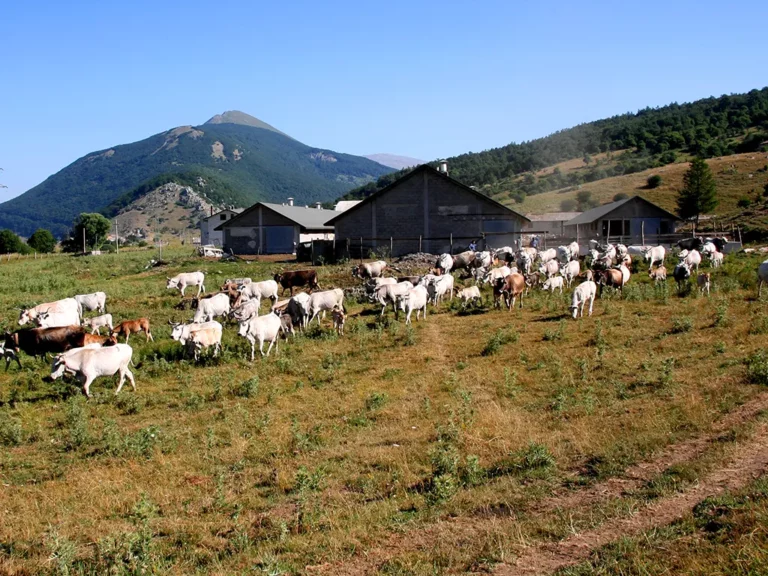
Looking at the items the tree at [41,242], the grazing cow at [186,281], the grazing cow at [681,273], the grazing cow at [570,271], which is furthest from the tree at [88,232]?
the grazing cow at [681,273]

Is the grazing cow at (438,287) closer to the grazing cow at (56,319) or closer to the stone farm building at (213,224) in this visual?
the grazing cow at (56,319)

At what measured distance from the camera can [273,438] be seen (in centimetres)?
1161

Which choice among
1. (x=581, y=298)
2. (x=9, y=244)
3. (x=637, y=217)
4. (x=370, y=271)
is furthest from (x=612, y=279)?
(x=9, y=244)

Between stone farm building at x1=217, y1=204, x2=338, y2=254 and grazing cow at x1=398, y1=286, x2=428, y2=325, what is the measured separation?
28535 millimetres

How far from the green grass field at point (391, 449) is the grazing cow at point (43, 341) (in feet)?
2.59

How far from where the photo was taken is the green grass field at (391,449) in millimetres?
7121

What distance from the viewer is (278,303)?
2312 centimetres

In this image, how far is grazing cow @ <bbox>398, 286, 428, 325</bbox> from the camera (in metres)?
22.1

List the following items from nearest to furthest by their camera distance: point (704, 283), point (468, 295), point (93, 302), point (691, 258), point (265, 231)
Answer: point (704, 283)
point (468, 295)
point (93, 302)
point (691, 258)
point (265, 231)

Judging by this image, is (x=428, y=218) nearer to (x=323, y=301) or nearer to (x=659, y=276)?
(x=659, y=276)

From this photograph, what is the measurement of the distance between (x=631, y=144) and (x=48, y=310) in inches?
4694

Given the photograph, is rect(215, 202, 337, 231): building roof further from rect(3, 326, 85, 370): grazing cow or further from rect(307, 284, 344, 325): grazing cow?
rect(3, 326, 85, 370): grazing cow

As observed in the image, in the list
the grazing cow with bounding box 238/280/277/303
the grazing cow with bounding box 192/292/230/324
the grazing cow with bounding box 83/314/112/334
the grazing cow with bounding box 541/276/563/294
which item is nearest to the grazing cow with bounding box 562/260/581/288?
the grazing cow with bounding box 541/276/563/294

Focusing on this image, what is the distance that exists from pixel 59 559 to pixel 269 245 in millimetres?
44942
